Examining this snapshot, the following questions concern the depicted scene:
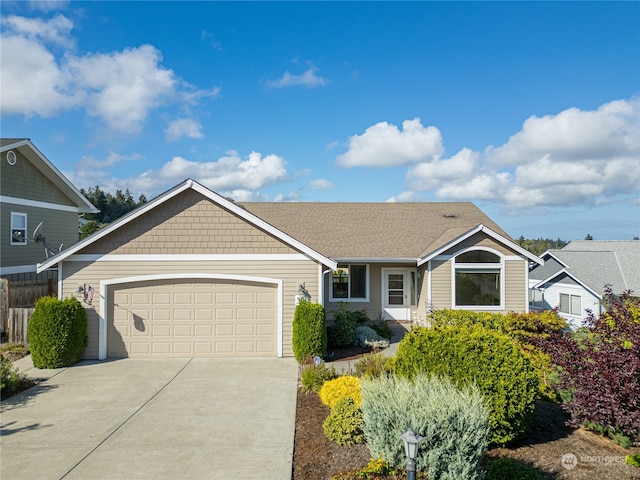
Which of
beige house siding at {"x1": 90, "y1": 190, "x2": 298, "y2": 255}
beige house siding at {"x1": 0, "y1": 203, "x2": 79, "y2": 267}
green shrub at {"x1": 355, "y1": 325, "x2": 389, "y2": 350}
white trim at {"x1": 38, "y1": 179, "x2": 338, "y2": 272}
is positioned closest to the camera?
white trim at {"x1": 38, "y1": 179, "x2": 338, "y2": 272}

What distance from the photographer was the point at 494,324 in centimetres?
1030

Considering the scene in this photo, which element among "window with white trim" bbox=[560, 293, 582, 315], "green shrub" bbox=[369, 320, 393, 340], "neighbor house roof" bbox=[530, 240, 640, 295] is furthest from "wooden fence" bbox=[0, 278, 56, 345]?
"window with white trim" bbox=[560, 293, 582, 315]

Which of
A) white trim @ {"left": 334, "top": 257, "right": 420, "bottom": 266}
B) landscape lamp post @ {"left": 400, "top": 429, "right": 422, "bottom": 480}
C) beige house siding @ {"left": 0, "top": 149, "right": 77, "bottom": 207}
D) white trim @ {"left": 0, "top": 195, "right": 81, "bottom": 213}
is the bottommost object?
landscape lamp post @ {"left": 400, "top": 429, "right": 422, "bottom": 480}

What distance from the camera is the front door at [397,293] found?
16781mm

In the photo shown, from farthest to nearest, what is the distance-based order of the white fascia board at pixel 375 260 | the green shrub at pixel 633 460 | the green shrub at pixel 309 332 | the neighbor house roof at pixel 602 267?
the neighbor house roof at pixel 602 267, the white fascia board at pixel 375 260, the green shrub at pixel 309 332, the green shrub at pixel 633 460

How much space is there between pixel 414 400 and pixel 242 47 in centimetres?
1344

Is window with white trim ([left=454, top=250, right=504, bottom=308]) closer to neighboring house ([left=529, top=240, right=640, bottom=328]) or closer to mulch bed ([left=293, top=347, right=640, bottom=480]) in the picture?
mulch bed ([left=293, top=347, right=640, bottom=480])

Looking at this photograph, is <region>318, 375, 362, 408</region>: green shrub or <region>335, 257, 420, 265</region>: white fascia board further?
<region>335, 257, 420, 265</region>: white fascia board

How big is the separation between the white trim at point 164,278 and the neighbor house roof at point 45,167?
27.8ft

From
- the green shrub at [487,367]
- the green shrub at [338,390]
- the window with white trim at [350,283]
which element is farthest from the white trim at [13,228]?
the green shrub at [487,367]

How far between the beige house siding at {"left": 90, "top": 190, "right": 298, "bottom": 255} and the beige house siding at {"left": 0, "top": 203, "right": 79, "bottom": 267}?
7.88m

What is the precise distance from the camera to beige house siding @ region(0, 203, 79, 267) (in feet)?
51.6

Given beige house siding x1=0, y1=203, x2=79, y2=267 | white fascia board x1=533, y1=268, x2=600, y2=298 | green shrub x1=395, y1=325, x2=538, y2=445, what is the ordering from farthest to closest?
white fascia board x1=533, y1=268, x2=600, y2=298 → beige house siding x1=0, y1=203, x2=79, y2=267 → green shrub x1=395, y1=325, x2=538, y2=445

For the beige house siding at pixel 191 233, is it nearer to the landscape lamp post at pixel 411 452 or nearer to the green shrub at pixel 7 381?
the green shrub at pixel 7 381
